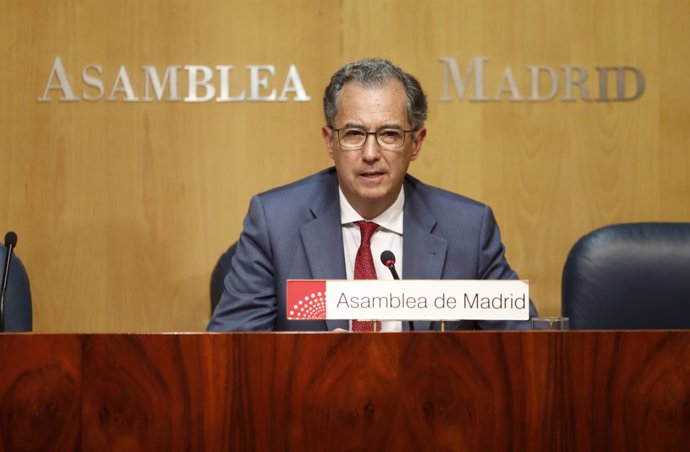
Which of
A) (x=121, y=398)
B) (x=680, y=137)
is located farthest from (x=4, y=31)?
(x=680, y=137)

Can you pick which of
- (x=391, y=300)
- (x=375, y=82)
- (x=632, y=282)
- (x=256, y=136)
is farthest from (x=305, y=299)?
(x=256, y=136)

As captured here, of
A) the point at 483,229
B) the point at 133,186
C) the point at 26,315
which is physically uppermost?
the point at 133,186

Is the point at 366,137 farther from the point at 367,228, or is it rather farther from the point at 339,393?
the point at 339,393

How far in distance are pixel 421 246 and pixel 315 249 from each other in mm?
298

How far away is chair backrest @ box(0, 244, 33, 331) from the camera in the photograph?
2.63 meters

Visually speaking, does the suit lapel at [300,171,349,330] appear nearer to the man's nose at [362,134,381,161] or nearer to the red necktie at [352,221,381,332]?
the red necktie at [352,221,381,332]

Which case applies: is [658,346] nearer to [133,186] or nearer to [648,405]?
[648,405]

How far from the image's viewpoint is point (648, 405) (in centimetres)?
146

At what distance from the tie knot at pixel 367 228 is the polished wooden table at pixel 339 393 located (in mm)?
1068

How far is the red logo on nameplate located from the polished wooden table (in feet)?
0.59

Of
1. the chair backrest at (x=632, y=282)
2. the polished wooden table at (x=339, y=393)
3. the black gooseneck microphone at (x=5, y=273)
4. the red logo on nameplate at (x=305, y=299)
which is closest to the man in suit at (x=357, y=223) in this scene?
the chair backrest at (x=632, y=282)

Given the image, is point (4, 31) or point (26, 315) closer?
point (26, 315)

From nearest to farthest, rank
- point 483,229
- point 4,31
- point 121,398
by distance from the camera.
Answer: point 121,398, point 483,229, point 4,31

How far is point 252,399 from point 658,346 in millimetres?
669
